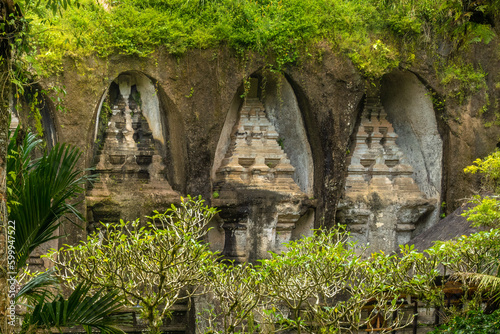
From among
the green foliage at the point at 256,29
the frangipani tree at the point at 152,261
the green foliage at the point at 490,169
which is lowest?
the frangipani tree at the point at 152,261

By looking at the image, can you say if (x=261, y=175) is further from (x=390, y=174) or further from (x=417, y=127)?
(x=417, y=127)

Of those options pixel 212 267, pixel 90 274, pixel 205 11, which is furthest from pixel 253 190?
pixel 90 274

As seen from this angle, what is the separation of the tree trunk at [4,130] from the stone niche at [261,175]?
5.37 m

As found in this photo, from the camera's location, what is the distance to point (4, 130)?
4195 millimetres

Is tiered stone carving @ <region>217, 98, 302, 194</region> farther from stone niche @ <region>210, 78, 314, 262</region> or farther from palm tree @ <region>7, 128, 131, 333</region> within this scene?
palm tree @ <region>7, 128, 131, 333</region>

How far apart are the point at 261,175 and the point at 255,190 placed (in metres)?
0.31

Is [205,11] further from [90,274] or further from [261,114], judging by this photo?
[90,274]

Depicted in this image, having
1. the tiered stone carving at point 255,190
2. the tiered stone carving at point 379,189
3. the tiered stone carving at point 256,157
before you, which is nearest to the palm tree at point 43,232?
the tiered stone carving at point 255,190

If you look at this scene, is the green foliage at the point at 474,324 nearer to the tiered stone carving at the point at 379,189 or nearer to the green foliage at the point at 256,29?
the green foliage at the point at 256,29

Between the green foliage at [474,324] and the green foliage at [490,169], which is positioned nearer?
the green foliage at [474,324]

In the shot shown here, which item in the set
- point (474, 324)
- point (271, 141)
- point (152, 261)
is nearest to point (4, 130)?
point (152, 261)

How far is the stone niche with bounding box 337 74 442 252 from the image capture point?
415 inches

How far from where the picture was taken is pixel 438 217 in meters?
10.5

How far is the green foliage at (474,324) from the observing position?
652 cm
